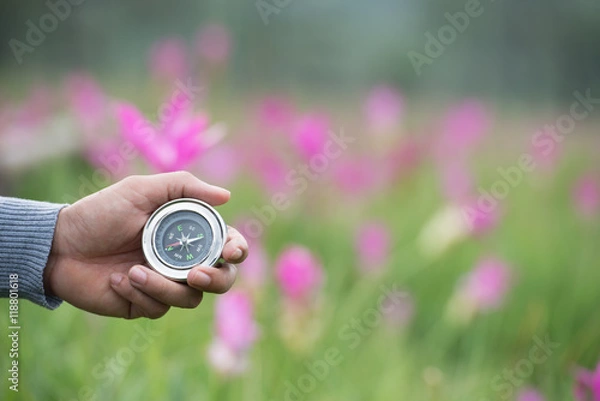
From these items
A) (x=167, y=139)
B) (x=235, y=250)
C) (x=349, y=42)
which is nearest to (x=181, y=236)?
(x=235, y=250)

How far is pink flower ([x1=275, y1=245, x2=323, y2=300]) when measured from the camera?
1744 mm

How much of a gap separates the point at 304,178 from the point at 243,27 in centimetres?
364

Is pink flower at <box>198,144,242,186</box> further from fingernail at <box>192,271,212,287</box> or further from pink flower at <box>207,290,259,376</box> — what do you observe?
fingernail at <box>192,271,212,287</box>

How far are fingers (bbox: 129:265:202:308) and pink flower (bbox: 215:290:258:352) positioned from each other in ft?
1.09

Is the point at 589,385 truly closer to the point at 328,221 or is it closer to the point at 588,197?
the point at 588,197

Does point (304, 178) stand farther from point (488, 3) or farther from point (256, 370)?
point (488, 3)

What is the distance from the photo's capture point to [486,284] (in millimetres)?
2033

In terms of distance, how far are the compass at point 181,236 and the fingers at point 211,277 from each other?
29 mm

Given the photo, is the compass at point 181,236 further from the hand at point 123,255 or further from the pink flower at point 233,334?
the pink flower at point 233,334

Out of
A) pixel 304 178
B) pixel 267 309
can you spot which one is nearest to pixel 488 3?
pixel 304 178

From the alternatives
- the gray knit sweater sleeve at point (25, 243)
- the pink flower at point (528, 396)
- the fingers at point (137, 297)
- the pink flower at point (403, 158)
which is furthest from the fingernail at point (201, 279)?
the pink flower at point (403, 158)

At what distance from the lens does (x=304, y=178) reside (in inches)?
101

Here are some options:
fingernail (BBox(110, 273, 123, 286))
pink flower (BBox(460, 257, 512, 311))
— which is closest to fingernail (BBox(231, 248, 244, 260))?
fingernail (BBox(110, 273, 123, 286))

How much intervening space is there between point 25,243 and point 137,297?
0.20 metres
